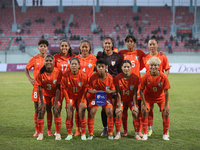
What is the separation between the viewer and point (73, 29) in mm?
36344

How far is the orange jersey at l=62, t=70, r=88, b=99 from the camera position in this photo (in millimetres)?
4949

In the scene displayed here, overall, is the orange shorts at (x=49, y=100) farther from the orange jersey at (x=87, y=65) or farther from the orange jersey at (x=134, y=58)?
the orange jersey at (x=134, y=58)

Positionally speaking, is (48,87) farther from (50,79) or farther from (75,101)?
(75,101)

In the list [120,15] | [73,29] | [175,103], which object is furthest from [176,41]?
[175,103]

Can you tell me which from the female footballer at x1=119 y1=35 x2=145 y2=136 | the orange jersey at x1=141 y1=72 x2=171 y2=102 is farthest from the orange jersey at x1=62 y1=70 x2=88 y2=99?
the orange jersey at x1=141 y1=72 x2=171 y2=102

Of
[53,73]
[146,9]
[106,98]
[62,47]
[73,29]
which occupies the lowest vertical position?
[106,98]

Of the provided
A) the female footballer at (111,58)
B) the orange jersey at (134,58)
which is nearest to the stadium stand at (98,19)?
the orange jersey at (134,58)

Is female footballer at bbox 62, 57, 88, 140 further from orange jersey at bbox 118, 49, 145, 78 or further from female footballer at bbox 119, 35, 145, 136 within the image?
orange jersey at bbox 118, 49, 145, 78

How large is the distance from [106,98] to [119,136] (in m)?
0.79

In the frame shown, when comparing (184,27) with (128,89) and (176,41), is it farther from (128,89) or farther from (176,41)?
(128,89)

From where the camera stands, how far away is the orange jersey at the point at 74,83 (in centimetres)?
495

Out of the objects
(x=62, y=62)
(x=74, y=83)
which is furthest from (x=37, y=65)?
(x=74, y=83)

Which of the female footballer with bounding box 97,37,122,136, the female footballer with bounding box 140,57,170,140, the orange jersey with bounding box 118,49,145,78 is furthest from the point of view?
the orange jersey with bounding box 118,49,145,78

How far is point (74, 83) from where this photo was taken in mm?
4961
